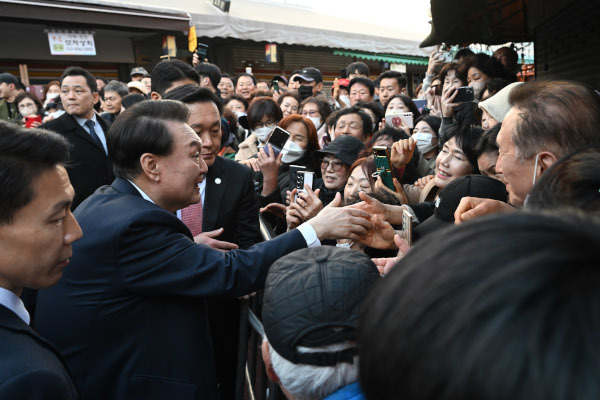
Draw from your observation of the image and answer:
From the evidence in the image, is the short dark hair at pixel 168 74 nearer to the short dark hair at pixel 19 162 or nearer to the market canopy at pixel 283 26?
the short dark hair at pixel 19 162

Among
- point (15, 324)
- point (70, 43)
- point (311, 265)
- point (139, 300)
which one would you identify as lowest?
point (139, 300)

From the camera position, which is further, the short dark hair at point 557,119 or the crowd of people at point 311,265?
the short dark hair at point 557,119

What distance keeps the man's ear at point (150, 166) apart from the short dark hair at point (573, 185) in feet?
4.46

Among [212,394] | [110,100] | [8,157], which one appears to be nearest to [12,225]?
[8,157]

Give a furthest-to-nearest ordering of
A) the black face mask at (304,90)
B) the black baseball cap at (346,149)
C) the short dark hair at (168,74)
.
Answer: the black face mask at (304,90) → the short dark hair at (168,74) → the black baseball cap at (346,149)

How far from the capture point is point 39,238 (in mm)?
1210

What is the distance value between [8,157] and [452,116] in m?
3.30

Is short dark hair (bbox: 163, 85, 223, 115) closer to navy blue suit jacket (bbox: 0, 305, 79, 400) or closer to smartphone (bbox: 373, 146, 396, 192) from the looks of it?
smartphone (bbox: 373, 146, 396, 192)

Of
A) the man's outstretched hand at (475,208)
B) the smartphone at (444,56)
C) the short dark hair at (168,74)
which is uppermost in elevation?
the smartphone at (444,56)

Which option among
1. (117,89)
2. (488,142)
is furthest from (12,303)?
(117,89)

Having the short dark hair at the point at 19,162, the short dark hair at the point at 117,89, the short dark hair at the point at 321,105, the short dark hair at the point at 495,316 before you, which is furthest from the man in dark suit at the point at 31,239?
the short dark hair at the point at 117,89

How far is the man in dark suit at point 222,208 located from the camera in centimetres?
237

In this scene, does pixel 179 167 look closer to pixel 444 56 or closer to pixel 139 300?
A: pixel 139 300

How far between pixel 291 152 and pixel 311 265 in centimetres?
269
